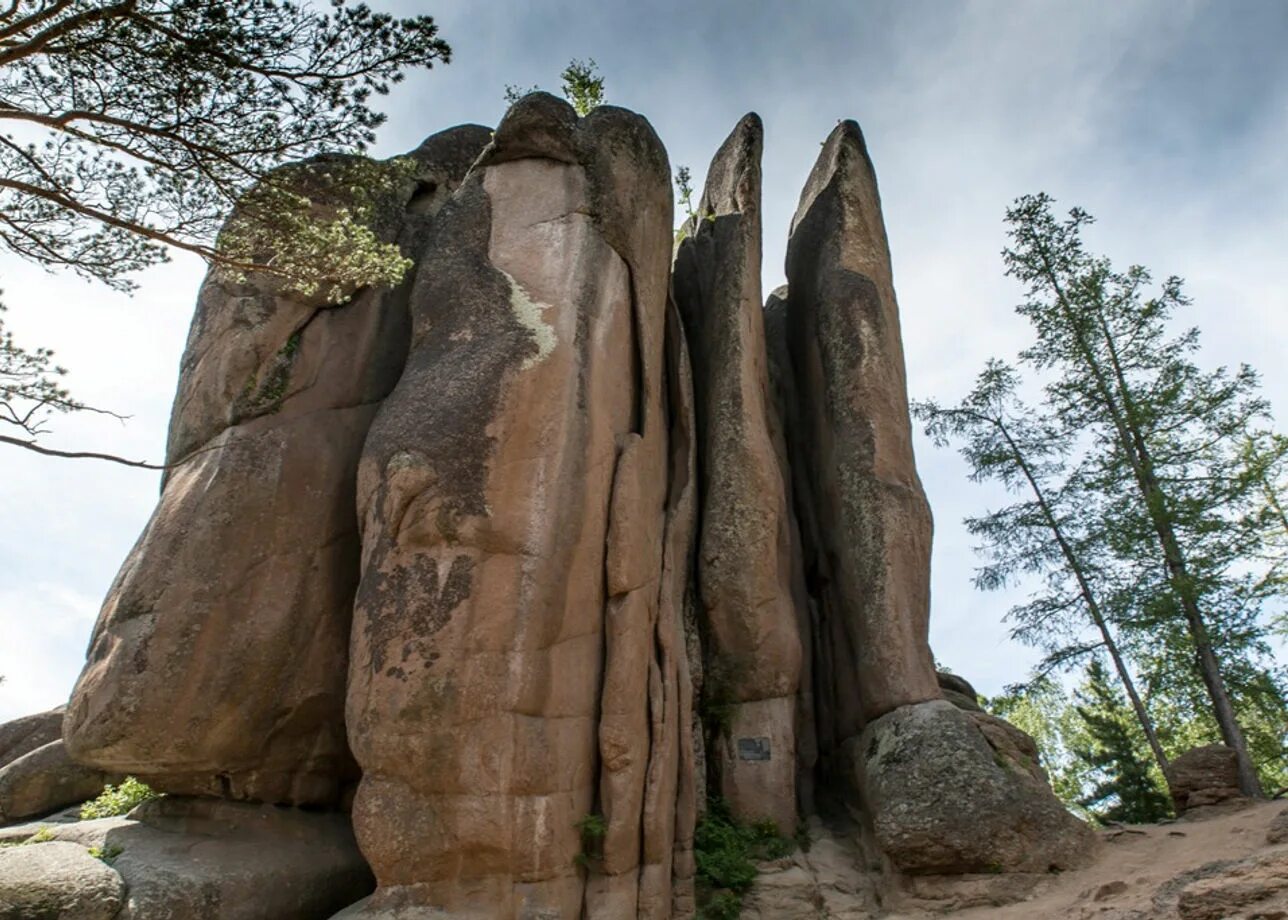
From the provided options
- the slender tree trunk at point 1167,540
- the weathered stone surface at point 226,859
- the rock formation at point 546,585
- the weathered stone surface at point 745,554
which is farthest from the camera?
the slender tree trunk at point 1167,540

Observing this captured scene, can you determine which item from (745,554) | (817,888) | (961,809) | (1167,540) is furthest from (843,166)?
(817,888)

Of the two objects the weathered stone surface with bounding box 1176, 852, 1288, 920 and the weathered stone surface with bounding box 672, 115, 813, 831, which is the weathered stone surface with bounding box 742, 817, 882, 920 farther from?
the weathered stone surface with bounding box 1176, 852, 1288, 920

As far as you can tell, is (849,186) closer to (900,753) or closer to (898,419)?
(898,419)

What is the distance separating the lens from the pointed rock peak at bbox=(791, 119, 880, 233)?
15.7m

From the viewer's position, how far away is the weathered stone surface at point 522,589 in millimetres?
8508

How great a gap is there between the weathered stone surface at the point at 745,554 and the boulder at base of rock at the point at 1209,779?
5.09 m

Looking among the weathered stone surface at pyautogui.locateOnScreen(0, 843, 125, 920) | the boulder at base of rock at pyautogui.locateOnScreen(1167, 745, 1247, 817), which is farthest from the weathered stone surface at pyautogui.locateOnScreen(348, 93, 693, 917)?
the boulder at base of rock at pyautogui.locateOnScreen(1167, 745, 1247, 817)

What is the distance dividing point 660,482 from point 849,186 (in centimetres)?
689

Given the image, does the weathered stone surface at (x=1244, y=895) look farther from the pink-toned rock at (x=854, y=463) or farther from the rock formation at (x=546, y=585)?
the pink-toned rock at (x=854, y=463)

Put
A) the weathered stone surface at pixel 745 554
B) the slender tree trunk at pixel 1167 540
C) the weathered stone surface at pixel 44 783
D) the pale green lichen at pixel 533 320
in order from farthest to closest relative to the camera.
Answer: the slender tree trunk at pixel 1167 540, the weathered stone surface at pixel 44 783, the weathered stone surface at pixel 745 554, the pale green lichen at pixel 533 320

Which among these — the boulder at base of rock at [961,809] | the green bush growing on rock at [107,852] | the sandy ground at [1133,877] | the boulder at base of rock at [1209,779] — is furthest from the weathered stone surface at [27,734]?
the boulder at base of rock at [1209,779]

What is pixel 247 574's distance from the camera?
1012cm

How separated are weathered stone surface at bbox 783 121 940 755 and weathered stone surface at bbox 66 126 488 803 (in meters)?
6.47

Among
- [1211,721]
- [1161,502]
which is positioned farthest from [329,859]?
[1211,721]
